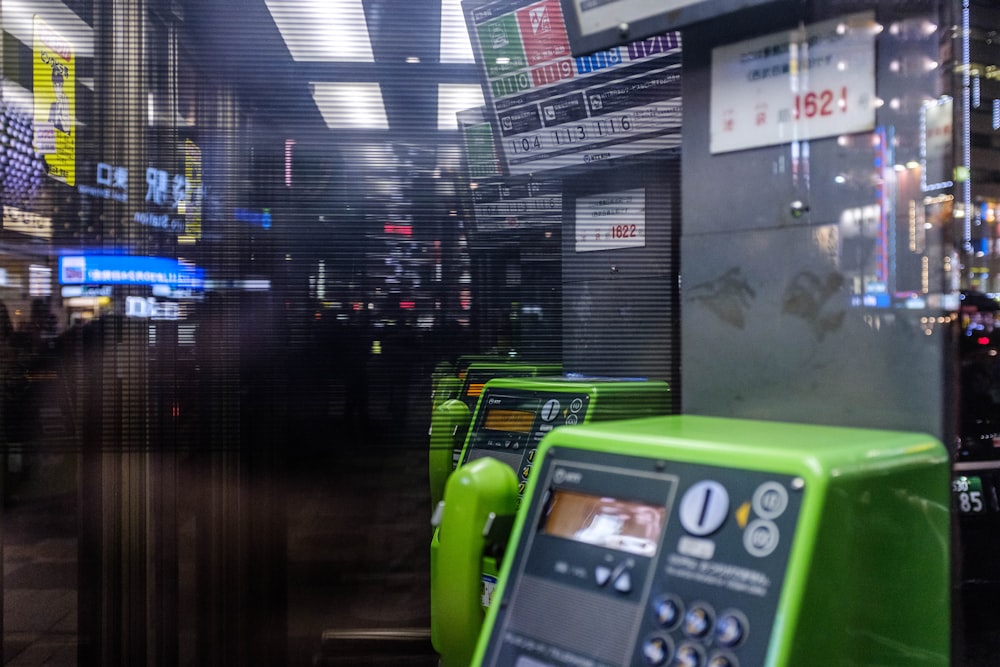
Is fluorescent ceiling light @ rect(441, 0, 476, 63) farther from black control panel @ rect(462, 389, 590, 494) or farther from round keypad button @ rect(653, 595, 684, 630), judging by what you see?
round keypad button @ rect(653, 595, 684, 630)

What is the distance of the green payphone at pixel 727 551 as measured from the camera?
1161 millimetres

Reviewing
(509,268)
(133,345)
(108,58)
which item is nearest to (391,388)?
(509,268)

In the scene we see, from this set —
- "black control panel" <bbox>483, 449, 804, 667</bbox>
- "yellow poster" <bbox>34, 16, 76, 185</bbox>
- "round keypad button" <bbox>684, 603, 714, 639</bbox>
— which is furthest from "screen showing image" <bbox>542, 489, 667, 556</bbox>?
"yellow poster" <bbox>34, 16, 76, 185</bbox>

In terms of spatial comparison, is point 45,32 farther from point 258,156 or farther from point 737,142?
point 737,142

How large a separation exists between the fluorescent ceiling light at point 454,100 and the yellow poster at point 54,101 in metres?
1.30

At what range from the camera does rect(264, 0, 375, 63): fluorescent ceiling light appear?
3041mm

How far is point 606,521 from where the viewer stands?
139cm

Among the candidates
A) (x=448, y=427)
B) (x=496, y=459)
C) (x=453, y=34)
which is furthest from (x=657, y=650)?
(x=453, y=34)

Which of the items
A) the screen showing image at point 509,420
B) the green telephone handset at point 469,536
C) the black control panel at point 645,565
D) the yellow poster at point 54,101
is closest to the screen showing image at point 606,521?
the black control panel at point 645,565

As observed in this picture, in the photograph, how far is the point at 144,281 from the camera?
2.96m

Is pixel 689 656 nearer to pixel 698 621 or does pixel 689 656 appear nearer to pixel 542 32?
pixel 698 621

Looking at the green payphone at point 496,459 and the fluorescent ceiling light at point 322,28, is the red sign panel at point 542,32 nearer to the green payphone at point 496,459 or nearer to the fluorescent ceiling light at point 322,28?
the fluorescent ceiling light at point 322,28

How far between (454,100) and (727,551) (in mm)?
2401

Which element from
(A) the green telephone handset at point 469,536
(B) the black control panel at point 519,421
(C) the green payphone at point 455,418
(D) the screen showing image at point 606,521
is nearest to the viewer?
(D) the screen showing image at point 606,521
